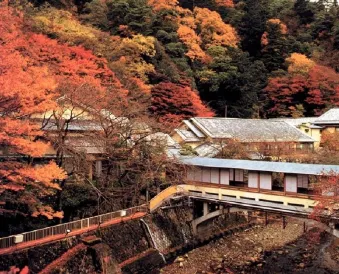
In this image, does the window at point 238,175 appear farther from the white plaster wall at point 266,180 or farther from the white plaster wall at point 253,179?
the white plaster wall at point 266,180

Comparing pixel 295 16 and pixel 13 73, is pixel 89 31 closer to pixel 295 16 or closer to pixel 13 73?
pixel 13 73

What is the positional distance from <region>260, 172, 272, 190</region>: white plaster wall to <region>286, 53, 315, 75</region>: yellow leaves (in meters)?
35.8

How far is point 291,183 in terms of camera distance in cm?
1917

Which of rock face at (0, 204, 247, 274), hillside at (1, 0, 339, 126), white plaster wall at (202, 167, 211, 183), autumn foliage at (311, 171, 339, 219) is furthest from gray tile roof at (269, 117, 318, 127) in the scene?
autumn foliage at (311, 171, 339, 219)

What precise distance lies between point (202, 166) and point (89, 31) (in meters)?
22.0

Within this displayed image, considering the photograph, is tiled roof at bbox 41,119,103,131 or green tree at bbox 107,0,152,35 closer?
tiled roof at bbox 41,119,103,131

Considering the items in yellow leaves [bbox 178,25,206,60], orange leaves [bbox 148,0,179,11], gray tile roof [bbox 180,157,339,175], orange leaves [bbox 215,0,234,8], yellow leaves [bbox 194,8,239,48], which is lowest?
gray tile roof [bbox 180,157,339,175]

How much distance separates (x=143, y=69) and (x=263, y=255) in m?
25.3

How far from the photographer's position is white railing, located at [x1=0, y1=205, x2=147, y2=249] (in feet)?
46.7

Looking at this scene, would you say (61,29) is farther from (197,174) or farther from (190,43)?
(190,43)

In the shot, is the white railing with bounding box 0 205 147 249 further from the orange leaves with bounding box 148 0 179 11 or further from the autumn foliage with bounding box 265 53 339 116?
the orange leaves with bounding box 148 0 179 11

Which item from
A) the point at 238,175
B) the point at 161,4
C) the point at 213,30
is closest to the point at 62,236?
the point at 238,175

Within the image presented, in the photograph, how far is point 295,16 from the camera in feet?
216

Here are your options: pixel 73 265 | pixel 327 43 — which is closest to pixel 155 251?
pixel 73 265
